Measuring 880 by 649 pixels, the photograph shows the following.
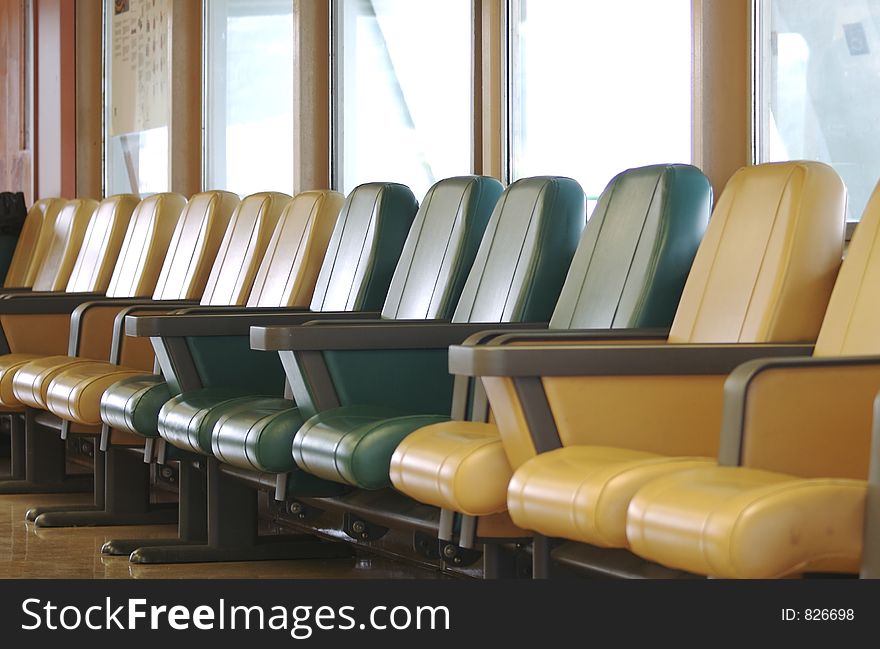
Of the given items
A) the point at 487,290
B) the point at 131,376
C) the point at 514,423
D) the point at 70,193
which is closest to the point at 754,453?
the point at 514,423

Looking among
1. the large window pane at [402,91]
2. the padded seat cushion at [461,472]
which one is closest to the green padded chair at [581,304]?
the padded seat cushion at [461,472]

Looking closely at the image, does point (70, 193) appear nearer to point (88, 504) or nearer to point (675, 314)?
point (88, 504)

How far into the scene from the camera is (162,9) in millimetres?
7410

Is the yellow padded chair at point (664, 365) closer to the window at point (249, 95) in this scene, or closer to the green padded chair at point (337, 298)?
the green padded chair at point (337, 298)

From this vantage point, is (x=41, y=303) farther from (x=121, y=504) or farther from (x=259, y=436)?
(x=259, y=436)

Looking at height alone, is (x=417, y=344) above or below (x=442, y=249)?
below

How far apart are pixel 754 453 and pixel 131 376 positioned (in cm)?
244

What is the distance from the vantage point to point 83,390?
429cm

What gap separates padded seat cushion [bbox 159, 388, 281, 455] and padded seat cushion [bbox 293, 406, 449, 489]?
40 centimetres

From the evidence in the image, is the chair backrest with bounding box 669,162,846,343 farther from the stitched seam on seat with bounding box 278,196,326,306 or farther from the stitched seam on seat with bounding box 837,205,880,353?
the stitched seam on seat with bounding box 278,196,326,306

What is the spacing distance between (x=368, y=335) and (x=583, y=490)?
120 centimetres

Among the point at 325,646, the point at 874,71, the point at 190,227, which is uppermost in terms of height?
the point at 874,71

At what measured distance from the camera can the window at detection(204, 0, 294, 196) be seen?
256 inches

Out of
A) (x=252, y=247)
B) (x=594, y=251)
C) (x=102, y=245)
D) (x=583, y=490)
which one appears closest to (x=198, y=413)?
(x=594, y=251)
